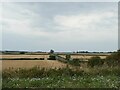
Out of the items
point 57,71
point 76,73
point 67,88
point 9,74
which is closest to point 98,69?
point 76,73

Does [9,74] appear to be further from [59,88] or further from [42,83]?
[59,88]

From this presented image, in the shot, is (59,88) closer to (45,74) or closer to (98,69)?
(45,74)

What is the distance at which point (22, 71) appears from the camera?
51.2ft

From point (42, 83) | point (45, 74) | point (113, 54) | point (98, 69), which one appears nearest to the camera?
point (42, 83)

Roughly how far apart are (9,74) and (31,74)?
1.18 meters

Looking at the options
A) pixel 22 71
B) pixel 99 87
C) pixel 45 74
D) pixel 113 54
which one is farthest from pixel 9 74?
pixel 113 54

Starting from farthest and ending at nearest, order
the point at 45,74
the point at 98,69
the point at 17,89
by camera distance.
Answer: the point at 98,69 → the point at 45,74 → the point at 17,89

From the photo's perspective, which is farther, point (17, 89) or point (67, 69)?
point (67, 69)

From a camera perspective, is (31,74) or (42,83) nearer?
(42,83)

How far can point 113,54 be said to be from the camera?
32219 millimetres

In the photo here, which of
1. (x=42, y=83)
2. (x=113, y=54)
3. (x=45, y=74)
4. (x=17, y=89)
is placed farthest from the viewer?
(x=113, y=54)

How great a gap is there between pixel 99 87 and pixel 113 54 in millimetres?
22223

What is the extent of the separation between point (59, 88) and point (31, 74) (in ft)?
16.8

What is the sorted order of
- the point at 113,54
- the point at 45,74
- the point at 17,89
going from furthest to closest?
1. the point at 113,54
2. the point at 45,74
3. the point at 17,89
